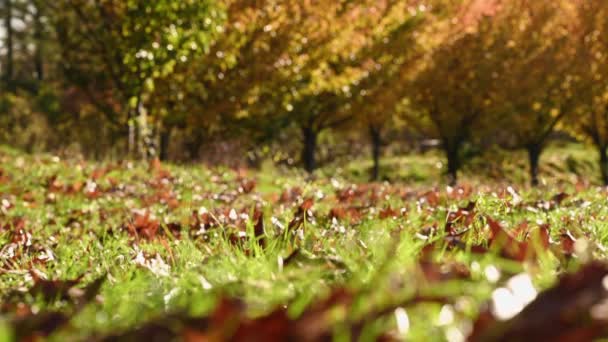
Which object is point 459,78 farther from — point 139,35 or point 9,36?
point 9,36

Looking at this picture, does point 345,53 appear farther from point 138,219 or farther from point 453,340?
point 453,340

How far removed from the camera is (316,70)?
47.2 feet

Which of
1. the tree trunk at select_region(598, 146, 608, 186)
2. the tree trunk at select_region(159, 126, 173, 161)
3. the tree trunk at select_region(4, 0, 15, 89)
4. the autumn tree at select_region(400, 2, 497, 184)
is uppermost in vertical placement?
the tree trunk at select_region(4, 0, 15, 89)

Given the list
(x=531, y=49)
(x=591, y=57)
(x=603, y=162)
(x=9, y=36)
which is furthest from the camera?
(x=9, y=36)

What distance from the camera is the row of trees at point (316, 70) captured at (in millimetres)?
12766

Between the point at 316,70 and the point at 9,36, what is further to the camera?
the point at 9,36

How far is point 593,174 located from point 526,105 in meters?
8.18

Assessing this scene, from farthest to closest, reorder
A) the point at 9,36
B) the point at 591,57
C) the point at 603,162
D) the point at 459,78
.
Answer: the point at 9,36 → the point at 603,162 → the point at 459,78 → the point at 591,57

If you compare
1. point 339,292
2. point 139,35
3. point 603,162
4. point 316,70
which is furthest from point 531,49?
point 339,292

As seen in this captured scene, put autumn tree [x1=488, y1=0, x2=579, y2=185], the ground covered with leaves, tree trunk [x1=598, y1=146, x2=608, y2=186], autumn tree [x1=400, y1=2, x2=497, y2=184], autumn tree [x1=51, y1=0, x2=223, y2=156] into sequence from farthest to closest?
tree trunk [x1=598, y1=146, x2=608, y2=186] < autumn tree [x1=400, y1=2, x2=497, y2=184] < autumn tree [x1=488, y1=0, x2=579, y2=185] < autumn tree [x1=51, y1=0, x2=223, y2=156] < the ground covered with leaves

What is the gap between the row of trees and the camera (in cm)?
1277

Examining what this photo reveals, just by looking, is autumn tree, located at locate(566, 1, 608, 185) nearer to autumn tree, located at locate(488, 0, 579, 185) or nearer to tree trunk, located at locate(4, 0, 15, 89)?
autumn tree, located at locate(488, 0, 579, 185)

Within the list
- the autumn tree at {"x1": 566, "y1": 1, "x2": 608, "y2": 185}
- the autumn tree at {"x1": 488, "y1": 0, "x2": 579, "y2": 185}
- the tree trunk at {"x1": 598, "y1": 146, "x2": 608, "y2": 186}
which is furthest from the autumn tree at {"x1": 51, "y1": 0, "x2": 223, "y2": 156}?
the tree trunk at {"x1": 598, "y1": 146, "x2": 608, "y2": 186}

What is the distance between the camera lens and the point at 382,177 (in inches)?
909
